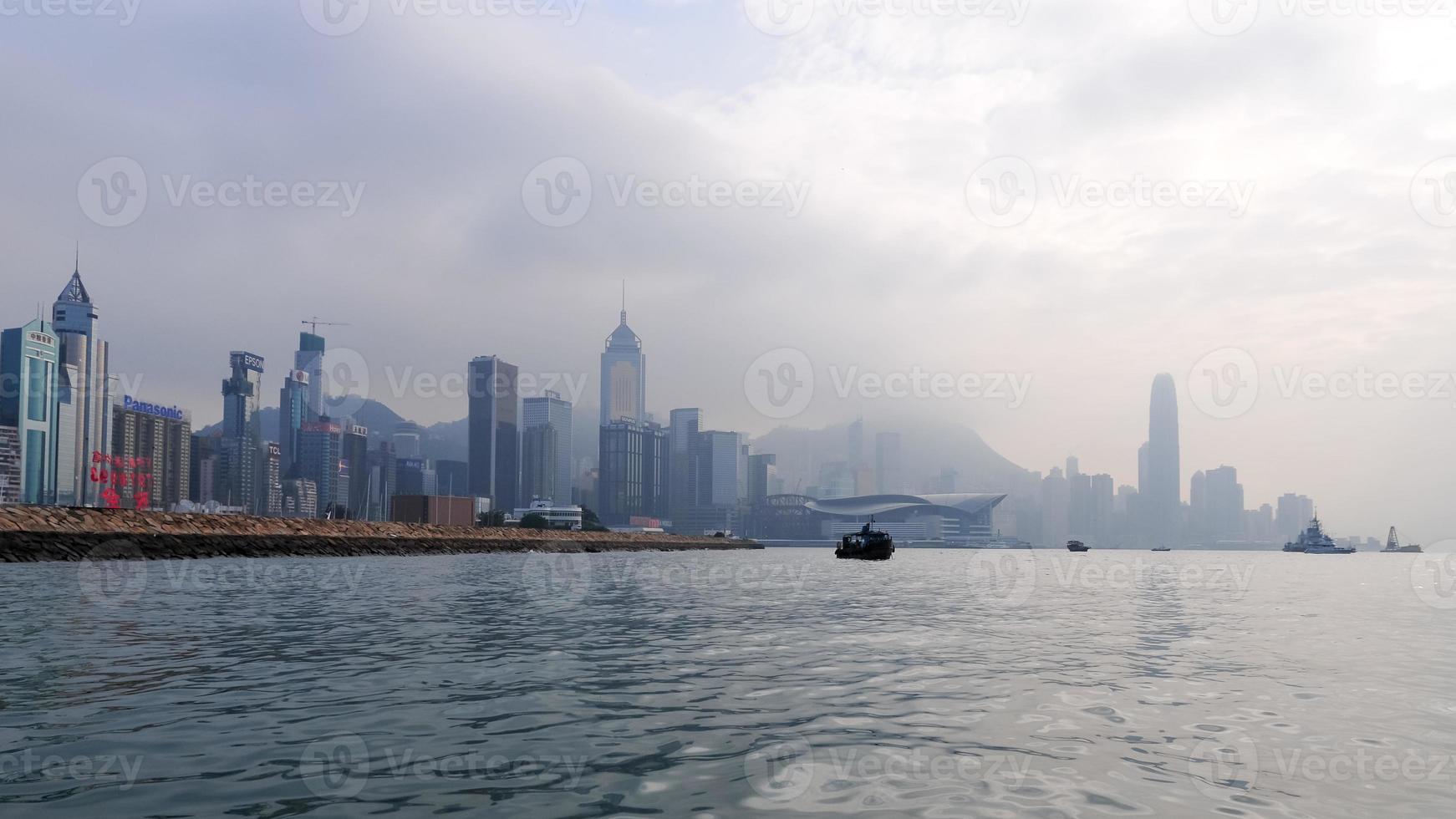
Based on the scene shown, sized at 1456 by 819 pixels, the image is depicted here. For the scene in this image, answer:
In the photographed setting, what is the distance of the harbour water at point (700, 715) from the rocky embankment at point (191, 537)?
3455cm

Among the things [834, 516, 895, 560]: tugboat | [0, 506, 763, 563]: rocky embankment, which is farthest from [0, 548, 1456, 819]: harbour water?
[834, 516, 895, 560]: tugboat

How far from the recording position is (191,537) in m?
67.9

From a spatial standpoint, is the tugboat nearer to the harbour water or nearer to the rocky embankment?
the rocky embankment

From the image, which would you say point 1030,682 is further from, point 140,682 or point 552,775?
point 140,682

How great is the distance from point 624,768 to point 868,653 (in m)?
11.0

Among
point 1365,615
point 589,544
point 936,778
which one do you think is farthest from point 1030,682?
point 589,544

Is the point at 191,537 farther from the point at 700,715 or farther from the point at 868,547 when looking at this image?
the point at 868,547

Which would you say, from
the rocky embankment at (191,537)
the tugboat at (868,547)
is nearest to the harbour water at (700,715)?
the rocky embankment at (191,537)

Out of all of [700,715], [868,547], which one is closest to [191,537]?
[700,715]

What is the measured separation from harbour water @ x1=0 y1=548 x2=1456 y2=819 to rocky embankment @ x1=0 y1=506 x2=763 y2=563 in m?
34.6

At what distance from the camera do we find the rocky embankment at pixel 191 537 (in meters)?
57.0

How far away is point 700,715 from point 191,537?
68.2 metres

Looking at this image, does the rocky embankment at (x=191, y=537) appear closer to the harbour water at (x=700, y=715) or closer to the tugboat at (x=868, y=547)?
the harbour water at (x=700, y=715)

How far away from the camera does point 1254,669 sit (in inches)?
735
